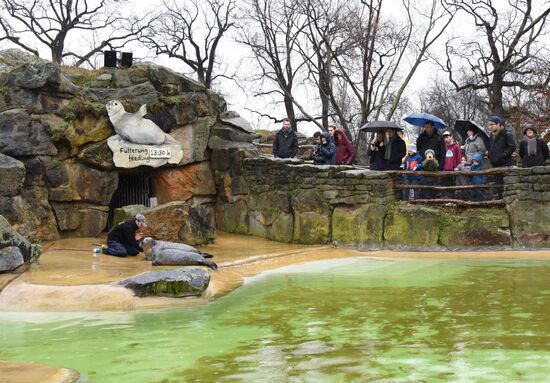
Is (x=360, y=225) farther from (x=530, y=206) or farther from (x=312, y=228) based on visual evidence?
(x=530, y=206)

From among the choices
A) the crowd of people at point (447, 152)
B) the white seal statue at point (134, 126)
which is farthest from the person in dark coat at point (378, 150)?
the white seal statue at point (134, 126)

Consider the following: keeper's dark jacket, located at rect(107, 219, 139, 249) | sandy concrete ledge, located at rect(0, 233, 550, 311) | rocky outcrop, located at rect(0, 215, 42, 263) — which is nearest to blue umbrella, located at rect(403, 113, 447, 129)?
sandy concrete ledge, located at rect(0, 233, 550, 311)

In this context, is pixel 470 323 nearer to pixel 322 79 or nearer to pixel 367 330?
pixel 367 330

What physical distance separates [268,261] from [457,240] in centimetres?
324

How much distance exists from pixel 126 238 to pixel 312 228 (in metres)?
3.46

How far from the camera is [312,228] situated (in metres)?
11.8

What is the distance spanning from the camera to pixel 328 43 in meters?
20.7

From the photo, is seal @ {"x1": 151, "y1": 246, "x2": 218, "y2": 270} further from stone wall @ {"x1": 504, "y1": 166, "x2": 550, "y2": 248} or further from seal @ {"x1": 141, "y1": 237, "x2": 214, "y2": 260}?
stone wall @ {"x1": 504, "y1": 166, "x2": 550, "y2": 248}

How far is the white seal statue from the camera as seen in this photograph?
486 inches

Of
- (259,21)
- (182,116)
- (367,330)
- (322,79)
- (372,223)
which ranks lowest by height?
(367,330)

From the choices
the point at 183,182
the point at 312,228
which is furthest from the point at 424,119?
the point at 183,182

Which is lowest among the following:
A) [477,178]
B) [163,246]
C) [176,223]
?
[163,246]

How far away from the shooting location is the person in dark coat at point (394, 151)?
38.3 feet

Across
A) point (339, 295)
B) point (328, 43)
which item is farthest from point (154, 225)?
point (328, 43)
